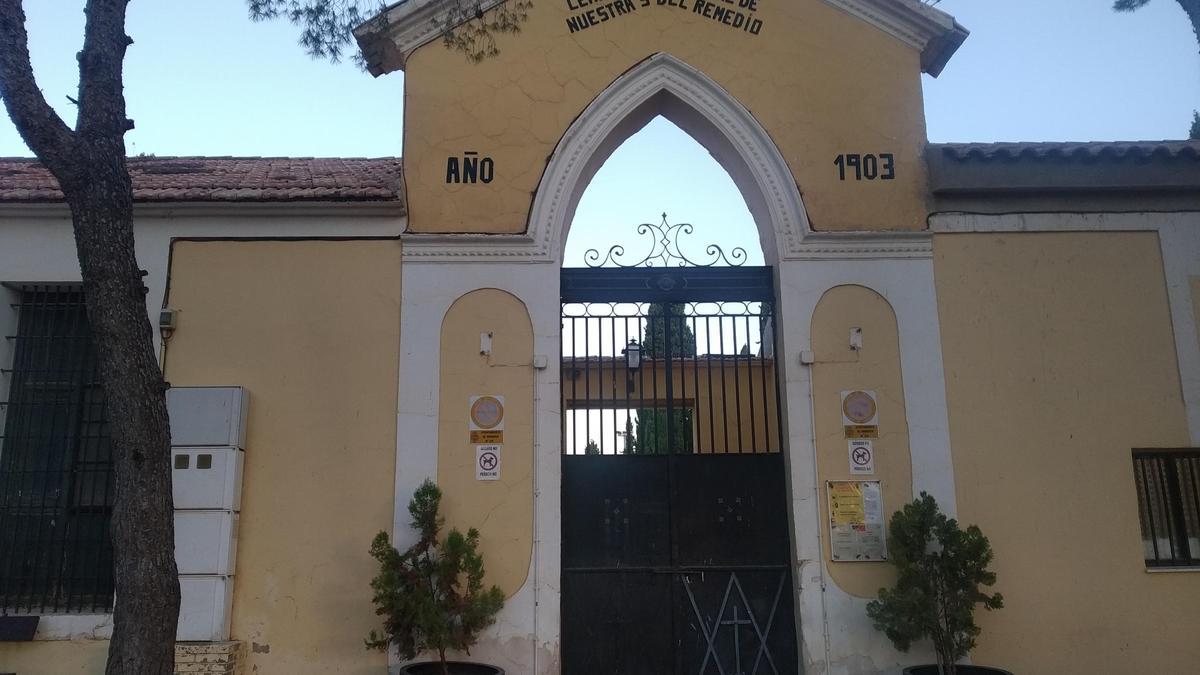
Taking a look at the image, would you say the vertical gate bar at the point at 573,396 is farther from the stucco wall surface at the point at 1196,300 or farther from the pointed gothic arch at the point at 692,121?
the stucco wall surface at the point at 1196,300

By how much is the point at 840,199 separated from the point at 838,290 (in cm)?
87

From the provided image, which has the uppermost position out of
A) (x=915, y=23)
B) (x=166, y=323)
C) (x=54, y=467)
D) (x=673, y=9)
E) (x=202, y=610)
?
(x=673, y=9)

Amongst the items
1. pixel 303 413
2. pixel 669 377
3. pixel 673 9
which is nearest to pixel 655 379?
pixel 669 377

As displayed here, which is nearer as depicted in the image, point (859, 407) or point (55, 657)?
point (55, 657)

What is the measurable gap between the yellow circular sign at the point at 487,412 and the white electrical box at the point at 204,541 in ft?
7.08

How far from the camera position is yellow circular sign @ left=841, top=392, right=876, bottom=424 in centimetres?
815

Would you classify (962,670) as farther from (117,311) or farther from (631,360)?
(117,311)

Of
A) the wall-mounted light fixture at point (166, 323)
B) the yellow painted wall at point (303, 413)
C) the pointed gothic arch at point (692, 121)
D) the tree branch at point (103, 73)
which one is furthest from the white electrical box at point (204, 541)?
the pointed gothic arch at point (692, 121)

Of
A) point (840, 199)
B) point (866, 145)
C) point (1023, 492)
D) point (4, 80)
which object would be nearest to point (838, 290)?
point (840, 199)

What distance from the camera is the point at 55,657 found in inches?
303

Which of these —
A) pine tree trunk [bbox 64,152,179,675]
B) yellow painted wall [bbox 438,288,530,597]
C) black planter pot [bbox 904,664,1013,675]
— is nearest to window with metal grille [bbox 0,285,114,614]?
pine tree trunk [bbox 64,152,179,675]

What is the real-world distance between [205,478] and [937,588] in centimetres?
599

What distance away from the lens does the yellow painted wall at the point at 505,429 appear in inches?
310

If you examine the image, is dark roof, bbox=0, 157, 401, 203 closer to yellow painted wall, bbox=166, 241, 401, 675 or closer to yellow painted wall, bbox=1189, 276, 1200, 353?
yellow painted wall, bbox=166, 241, 401, 675
